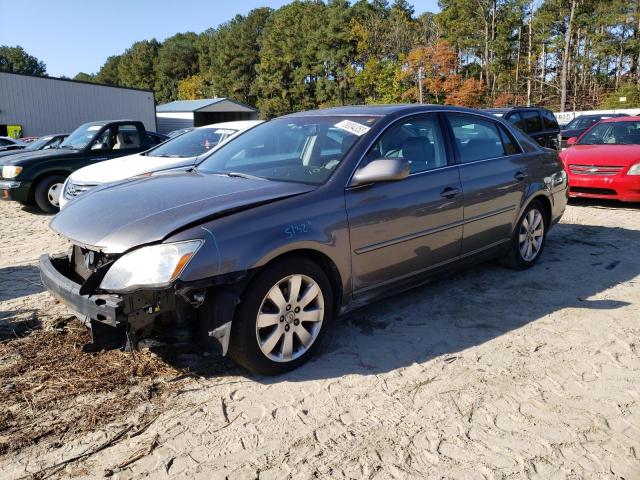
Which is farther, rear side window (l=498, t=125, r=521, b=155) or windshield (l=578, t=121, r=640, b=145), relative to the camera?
windshield (l=578, t=121, r=640, b=145)

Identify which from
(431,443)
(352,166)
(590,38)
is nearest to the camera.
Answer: (431,443)

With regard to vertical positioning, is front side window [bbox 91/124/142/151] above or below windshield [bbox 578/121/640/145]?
above

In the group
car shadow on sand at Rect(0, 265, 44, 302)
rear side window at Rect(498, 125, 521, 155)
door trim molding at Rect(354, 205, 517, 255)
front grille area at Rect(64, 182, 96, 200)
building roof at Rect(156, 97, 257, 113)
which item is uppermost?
building roof at Rect(156, 97, 257, 113)

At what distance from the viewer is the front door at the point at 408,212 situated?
3.66 metres

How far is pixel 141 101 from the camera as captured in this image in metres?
37.1

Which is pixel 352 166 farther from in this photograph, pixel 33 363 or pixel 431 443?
pixel 33 363

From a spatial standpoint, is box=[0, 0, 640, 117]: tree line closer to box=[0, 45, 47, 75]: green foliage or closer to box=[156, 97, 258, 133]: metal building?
box=[156, 97, 258, 133]: metal building

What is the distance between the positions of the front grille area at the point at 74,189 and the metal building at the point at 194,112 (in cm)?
4077

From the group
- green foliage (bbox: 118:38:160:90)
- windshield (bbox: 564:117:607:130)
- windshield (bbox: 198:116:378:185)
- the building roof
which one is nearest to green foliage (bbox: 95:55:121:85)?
green foliage (bbox: 118:38:160:90)

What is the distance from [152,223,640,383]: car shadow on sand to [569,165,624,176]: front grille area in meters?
2.71

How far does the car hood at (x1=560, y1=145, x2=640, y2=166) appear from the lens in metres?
8.48

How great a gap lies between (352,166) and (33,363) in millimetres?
2445

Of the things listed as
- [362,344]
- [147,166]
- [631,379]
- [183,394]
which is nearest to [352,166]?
[362,344]

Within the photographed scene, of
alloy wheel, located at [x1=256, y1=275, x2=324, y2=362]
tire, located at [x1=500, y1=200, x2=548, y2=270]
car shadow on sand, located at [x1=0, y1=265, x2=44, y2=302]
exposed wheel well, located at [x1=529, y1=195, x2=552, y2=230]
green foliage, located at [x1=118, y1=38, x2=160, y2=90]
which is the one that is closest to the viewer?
alloy wheel, located at [x1=256, y1=275, x2=324, y2=362]
